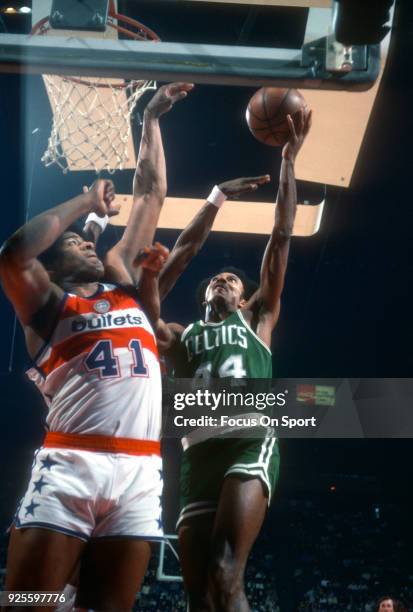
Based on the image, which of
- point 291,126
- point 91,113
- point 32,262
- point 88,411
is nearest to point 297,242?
point 291,126

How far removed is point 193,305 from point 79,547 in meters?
8.46

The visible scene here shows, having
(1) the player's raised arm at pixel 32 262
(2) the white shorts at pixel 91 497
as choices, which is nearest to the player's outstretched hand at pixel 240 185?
(1) the player's raised arm at pixel 32 262

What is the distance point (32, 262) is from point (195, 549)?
1.60 metres

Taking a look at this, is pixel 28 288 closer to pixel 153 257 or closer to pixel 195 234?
pixel 153 257

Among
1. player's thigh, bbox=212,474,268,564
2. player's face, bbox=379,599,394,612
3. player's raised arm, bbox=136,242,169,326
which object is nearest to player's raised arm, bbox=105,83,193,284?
player's raised arm, bbox=136,242,169,326

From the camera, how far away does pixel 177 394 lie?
3.97 m

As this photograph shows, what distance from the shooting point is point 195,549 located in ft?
10.8

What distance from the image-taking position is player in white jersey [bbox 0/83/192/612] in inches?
90.1

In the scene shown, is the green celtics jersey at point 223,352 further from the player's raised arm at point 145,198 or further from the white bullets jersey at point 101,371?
the white bullets jersey at point 101,371

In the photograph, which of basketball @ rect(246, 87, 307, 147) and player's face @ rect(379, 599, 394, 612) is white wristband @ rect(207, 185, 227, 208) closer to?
basketball @ rect(246, 87, 307, 147)

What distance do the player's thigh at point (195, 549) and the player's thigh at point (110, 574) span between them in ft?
2.97

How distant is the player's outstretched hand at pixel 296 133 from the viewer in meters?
4.03

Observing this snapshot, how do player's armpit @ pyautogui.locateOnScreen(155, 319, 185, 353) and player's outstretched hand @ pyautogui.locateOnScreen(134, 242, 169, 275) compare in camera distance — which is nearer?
player's outstretched hand @ pyautogui.locateOnScreen(134, 242, 169, 275)

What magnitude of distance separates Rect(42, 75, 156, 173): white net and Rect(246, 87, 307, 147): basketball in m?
0.65
